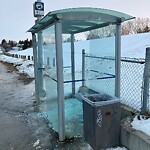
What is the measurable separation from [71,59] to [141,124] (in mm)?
3921

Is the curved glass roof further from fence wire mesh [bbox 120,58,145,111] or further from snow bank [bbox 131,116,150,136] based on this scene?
snow bank [bbox 131,116,150,136]

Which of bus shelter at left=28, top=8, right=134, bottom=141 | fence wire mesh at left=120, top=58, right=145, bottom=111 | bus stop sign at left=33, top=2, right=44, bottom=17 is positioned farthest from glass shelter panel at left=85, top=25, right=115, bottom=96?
bus stop sign at left=33, top=2, right=44, bottom=17

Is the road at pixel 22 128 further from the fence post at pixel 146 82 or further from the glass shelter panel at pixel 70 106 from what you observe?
the fence post at pixel 146 82

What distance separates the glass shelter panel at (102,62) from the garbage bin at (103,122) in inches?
43.9

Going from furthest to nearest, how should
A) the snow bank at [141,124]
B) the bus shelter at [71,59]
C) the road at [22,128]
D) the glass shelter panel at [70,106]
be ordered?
the glass shelter panel at [70,106], the road at [22,128], the bus shelter at [71,59], the snow bank at [141,124]

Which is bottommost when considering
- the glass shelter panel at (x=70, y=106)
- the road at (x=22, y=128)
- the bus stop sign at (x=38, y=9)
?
the road at (x=22, y=128)

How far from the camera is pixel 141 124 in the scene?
11.0ft

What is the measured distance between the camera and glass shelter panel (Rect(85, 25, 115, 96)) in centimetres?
468

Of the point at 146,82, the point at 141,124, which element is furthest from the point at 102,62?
the point at 141,124

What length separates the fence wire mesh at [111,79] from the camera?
14.6 feet

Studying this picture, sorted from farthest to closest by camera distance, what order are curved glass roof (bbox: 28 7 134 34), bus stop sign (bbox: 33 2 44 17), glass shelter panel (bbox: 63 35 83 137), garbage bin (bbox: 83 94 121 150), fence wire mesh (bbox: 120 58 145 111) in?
bus stop sign (bbox: 33 2 44 17) → glass shelter panel (bbox: 63 35 83 137) → fence wire mesh (bbox: 120 58 145 111) → curved glass roof (bbox: 28 7 134 34) → garbage bin (bbox: 83 94 121 150)

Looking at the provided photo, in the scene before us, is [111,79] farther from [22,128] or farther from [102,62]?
[22,128]

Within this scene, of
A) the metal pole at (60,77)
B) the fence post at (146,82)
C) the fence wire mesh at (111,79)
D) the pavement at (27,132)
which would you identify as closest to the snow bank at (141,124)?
the fence post at (146,82)

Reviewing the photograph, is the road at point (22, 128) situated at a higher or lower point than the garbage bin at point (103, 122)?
lower
